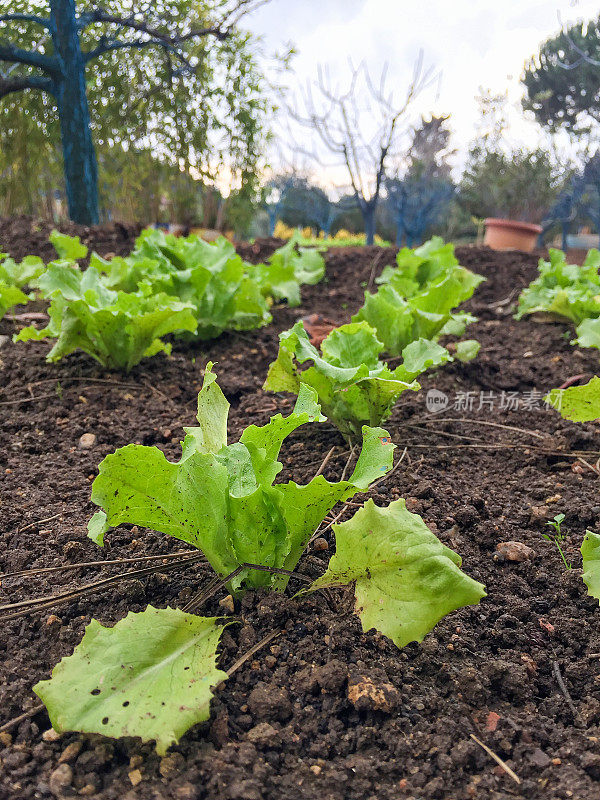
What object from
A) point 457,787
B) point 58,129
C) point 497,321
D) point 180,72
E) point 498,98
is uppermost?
point 498,98

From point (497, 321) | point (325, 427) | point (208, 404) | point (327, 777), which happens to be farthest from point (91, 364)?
point (497, 321)

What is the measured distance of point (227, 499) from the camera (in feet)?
4.00

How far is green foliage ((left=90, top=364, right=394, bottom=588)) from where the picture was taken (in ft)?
3.88

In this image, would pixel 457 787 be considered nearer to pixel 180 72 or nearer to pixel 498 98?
pixel 180 72

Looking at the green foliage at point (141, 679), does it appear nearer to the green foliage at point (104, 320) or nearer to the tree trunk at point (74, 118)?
the green foliage at point (104, 320)

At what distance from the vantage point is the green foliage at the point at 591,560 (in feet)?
4.08

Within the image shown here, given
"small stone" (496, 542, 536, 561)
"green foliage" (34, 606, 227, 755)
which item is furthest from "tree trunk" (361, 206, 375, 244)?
"green foliage" (34, 606, 227, 755)

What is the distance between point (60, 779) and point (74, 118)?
343 inches

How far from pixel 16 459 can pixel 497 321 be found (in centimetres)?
325

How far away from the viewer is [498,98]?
17.7m

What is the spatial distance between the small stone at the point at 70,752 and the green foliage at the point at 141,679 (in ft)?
0.13

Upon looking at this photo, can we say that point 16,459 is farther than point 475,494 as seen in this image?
Yes

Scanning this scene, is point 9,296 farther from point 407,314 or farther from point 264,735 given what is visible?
point 264,735

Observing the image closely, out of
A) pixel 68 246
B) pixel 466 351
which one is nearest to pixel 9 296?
pixel 68 246
